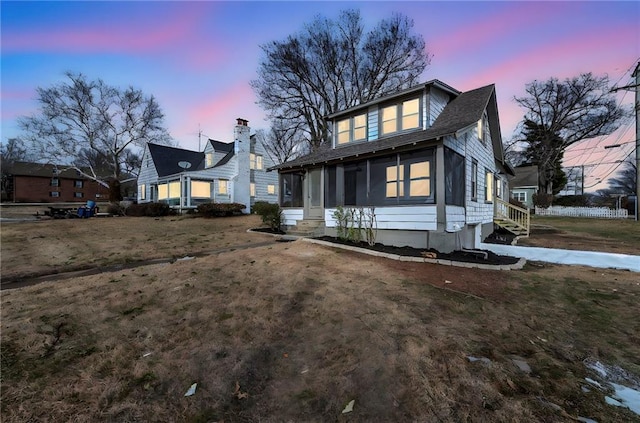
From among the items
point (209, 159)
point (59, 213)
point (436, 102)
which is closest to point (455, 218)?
point (436, 102)

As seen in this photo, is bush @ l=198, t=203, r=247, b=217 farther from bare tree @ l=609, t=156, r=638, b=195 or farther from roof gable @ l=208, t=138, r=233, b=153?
bare tree @ l=609, t=156, r=638, b=195

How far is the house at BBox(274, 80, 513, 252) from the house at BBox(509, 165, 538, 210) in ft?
84.2

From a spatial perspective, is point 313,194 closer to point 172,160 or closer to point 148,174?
point 172,160

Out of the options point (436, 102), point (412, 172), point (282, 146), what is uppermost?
point (282, 146)

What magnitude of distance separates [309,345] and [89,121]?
35530 mm

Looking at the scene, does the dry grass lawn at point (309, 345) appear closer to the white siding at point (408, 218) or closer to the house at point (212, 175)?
the white siding at point (408, 218)

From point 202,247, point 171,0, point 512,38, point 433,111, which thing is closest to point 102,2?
point 171,0

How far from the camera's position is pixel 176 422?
1988mm

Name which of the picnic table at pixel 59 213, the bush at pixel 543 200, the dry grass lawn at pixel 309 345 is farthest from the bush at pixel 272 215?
the bush at pixel 543 200

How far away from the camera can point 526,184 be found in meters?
34.7

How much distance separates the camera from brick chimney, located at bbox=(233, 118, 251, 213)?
73.3 ft

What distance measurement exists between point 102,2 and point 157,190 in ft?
59.9

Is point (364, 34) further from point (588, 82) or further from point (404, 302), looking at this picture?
point (588, 82)

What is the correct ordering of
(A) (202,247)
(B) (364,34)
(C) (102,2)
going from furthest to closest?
(B) (364,34)
(A) (202,247)
(C) (102,2)
